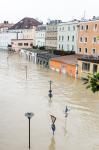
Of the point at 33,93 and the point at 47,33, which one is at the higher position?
the point at 47,33

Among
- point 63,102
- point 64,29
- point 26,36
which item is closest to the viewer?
point 63,102

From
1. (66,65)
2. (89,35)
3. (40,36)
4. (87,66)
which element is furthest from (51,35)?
(87,66)

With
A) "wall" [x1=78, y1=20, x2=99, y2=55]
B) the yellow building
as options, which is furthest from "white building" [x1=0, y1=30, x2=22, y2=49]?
the yellow building

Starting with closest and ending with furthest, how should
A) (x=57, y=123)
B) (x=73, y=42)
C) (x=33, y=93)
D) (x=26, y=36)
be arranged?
(x=57, y=123) → (x=33, y=93) → (x=73, y=42) → (x=26, y=36)

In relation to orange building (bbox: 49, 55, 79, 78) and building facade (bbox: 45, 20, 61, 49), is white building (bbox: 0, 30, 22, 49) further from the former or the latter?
orange building (bbox: 49, 55, 79, 78)

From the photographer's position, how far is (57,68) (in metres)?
62.7

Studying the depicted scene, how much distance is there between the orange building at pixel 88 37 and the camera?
60188 mm

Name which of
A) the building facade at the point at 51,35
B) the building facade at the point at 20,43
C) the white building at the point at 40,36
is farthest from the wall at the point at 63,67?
the building facade at the point at 20,43

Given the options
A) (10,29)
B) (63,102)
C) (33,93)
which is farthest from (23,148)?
(10,29)

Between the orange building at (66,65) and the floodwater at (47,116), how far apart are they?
501 cm

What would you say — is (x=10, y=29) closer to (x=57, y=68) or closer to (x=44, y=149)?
(x=57, y=68)

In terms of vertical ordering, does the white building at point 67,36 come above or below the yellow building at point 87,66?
above

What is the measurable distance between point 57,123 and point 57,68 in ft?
119

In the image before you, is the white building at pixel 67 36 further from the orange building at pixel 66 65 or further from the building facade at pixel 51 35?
the orange building at pixel 66 65
